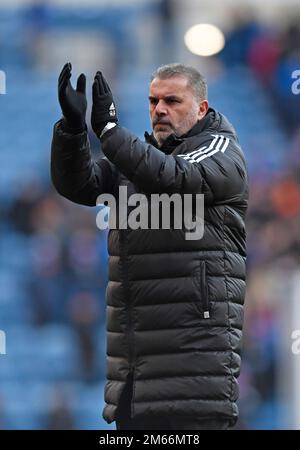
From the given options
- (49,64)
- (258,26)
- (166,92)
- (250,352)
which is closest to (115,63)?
(49,64)

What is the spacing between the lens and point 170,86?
3328mm

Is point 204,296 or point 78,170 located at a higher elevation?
point 78,170

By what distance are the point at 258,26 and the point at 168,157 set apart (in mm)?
6741

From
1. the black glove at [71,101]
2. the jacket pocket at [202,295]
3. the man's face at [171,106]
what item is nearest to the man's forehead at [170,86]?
the man's face at [171,106]

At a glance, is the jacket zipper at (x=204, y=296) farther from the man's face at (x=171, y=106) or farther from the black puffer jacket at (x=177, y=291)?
the man's face at (x=171, y=106)

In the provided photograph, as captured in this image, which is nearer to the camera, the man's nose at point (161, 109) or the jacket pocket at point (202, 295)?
the jacket pocket at point (202, 295)

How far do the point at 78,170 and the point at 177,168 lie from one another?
1.13 ft

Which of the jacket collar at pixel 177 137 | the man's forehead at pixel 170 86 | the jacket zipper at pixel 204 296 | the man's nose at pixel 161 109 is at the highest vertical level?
the man's forehead at pixel 170 86

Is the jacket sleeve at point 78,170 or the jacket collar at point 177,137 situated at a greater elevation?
the jacket collar at point 177,137

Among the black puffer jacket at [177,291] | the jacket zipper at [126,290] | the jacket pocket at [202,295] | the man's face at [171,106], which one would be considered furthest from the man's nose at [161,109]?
the jacket pocket at [202,295]

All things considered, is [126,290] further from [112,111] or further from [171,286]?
[112,111]

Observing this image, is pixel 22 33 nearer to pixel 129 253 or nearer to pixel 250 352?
pixel 250 352

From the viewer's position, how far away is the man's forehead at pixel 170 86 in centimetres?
332

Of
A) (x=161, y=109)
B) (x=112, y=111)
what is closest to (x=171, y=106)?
(x=161, y=109)
